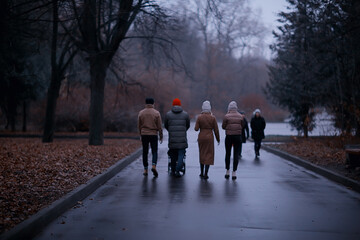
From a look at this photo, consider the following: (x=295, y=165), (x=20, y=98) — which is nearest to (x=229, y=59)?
(x=20, y=98)

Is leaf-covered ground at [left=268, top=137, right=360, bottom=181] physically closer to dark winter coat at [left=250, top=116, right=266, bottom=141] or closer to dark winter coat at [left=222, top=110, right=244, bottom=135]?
dark winter coat at [left=250, top=116, right=266, bottom=141]

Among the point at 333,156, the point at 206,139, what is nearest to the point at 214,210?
the point at 206,139

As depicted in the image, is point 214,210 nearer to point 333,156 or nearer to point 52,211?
point 52,211

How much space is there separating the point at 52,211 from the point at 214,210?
2.66m

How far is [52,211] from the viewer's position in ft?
24.9

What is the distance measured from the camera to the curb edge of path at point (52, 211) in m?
6.16

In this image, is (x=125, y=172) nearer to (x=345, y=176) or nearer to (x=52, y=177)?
(x=52, y=177)

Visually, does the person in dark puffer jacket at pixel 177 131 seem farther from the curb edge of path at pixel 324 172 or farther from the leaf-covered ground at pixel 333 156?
the leaf-covered ground at pixel 333 156

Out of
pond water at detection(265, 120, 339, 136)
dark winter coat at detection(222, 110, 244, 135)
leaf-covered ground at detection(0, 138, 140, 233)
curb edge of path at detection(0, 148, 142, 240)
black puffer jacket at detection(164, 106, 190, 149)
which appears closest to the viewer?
curb edge of path at detection(0, 148, 142, 240)

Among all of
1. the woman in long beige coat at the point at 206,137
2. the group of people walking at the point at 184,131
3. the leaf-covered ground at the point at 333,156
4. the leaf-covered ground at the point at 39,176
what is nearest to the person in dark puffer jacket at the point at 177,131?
the group of people walking at the point at 184,131

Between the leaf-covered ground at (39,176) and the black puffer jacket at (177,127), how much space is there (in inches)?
79.5

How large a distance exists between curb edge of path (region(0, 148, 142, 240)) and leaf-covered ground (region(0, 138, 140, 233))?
16 cm

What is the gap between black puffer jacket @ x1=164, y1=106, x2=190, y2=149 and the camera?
1274cm

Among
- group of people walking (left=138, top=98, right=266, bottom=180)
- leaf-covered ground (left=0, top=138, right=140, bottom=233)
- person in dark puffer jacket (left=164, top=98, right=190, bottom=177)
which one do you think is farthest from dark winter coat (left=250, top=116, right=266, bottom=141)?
person in dark puffer jacket (left=164, top=98, right=190, bottom=177)
